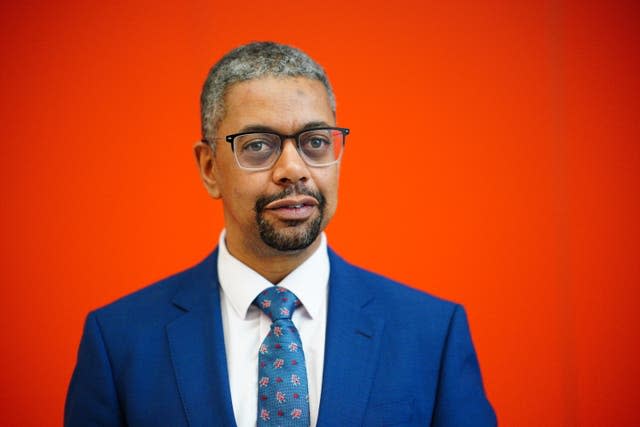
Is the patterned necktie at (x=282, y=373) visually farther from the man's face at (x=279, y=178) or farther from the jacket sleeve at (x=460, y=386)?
the jacket sleeve at (x=460, y=386)

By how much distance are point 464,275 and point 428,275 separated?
16 cm

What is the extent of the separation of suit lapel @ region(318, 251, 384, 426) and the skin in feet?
0.60

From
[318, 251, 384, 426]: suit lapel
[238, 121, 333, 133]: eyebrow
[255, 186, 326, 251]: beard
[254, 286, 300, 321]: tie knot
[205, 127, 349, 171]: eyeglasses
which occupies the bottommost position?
[318, 251, 384, 426]: suit lapel

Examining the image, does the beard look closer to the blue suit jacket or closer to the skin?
the skin

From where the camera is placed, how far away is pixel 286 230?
162 cm

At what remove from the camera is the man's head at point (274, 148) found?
162 cm

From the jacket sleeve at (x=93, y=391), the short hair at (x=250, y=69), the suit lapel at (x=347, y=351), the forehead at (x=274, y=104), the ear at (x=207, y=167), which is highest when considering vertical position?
the short hair at (x=250, y=69)

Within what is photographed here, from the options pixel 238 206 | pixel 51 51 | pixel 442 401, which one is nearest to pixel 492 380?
pixel 442 401

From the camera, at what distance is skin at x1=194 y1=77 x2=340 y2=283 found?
1.62m

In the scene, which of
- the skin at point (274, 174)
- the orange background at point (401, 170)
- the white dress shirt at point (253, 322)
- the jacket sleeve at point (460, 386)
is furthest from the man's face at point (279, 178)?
the orange background at point (401, 170)

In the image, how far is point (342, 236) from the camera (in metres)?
2.51

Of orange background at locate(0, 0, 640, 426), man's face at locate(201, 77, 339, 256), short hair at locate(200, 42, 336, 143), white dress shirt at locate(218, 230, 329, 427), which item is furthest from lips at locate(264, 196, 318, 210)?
orange background at locate(0, 0, 640, 426)

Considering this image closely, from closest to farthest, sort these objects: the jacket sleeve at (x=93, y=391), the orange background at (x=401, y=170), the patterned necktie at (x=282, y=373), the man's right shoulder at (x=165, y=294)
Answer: the patterned necktie at (x=282, y=373)
the jacket sleeve at (x=93, y=391)
the man's right shoulder at (x=165, y=294)
the orange background at (x=401, y=170)

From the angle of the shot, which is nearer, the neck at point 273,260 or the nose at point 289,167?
the nose at point 289,167
